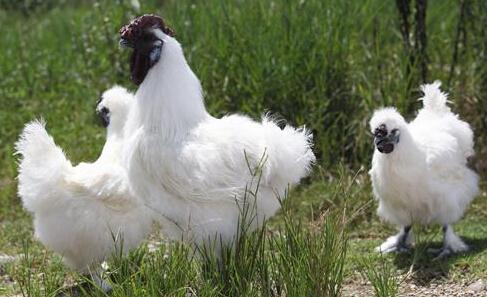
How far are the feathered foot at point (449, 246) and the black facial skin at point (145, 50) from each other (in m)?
2.60

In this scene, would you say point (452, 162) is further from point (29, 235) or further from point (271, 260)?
point (29, 235)

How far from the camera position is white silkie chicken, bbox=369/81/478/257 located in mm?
6637

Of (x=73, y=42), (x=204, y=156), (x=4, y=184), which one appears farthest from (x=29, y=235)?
(x=73, y=42)

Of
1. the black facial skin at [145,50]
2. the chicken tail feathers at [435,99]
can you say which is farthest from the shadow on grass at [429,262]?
the black facial skin at [145,50]

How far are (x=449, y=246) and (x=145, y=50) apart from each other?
2.79 m

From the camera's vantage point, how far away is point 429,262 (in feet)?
21.7

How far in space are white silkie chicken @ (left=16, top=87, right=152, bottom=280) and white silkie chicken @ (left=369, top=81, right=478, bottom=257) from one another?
1.85 meters

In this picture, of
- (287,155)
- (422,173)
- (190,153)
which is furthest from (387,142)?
(190,153)

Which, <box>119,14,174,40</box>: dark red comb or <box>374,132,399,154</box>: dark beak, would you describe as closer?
<box>119,14,174,40</box>: dark red comb

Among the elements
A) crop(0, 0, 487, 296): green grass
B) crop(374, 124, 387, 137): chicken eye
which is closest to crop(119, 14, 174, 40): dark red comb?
crop(0, 0, 487, 296): green grass

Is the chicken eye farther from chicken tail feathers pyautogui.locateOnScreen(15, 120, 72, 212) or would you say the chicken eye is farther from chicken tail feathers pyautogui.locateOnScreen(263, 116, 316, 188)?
chicken tail feathers pyautogui.locateOnScreen(15, 120, 72, 212)

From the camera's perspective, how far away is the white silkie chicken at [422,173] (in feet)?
21.8

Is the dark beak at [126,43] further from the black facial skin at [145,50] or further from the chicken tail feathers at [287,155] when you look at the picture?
the chicken tail feathers at [287,155]

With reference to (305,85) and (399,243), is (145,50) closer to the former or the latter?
(399,243)
